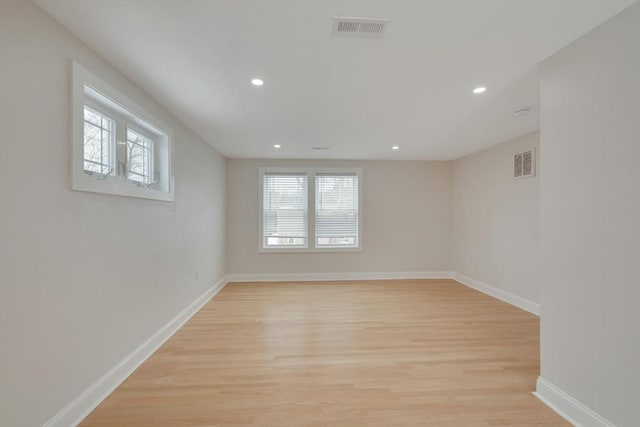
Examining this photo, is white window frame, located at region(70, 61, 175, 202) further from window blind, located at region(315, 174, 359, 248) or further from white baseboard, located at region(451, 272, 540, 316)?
white baseboard, located at region(451, 272, 540, 316)

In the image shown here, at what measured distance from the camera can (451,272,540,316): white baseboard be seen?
3713 mm

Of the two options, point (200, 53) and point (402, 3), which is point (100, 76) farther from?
point (402, 3)

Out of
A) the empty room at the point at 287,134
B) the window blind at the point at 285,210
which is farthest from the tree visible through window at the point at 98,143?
the window blind at the point at 285,210

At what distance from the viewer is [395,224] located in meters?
5.70

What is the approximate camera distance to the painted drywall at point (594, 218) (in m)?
1.43

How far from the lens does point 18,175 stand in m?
1.36

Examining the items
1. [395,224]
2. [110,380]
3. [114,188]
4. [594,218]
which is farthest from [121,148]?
[395,224]

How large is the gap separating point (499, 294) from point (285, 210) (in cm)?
412

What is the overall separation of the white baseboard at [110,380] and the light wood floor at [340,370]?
0.06 metres

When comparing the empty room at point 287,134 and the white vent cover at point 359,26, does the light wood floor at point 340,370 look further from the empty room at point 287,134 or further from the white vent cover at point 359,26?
the white vent cover at point 359,26

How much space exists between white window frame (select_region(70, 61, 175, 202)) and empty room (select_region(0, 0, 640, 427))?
0.05 feet

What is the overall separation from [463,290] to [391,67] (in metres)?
4.26

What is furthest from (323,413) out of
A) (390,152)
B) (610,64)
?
(390,152)

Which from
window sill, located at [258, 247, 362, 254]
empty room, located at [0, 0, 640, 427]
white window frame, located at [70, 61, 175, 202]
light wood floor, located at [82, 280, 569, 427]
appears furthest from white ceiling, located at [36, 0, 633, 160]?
window sill, located at [258, 247, 362, 254]
